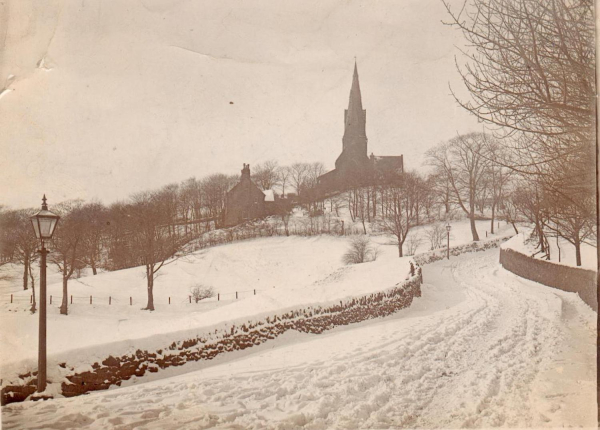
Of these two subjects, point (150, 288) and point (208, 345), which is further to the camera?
point (150, 288)

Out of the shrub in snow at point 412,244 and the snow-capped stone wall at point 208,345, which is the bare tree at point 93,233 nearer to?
the snow-capped stone wall at point 208,345

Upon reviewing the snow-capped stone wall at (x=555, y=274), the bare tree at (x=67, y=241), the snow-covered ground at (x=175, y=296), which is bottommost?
the snow-capped stone wall at (x=555, y=274)

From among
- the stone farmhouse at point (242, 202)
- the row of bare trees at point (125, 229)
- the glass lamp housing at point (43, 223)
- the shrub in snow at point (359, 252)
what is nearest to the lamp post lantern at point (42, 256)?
the glass lamp housing at point (43, 223)

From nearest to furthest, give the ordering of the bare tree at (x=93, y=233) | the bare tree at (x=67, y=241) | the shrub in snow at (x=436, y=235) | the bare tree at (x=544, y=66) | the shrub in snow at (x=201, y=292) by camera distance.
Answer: the bare tree at (x=544, y=66) < the bare tree at (x=67, y=241) < the bare tree at (x=93, y=233) < the shrub in snow at (x=201, y=292) < the shrub in snow at (x=436, y=235)

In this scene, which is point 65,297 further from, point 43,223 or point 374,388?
point 374,388

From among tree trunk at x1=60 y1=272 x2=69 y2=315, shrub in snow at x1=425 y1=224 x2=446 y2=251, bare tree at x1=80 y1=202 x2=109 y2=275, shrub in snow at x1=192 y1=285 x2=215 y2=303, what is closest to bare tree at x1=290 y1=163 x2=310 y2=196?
shrub in snow at x1=192 y1=285 x2=215 y2=303

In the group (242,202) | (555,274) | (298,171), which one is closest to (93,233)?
(242,202)
